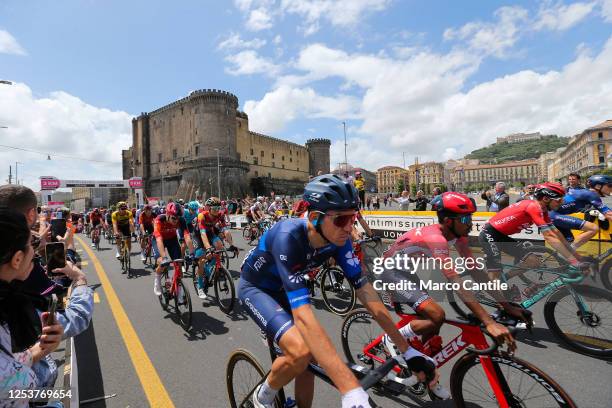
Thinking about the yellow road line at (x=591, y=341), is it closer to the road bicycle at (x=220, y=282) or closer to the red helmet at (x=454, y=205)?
the red helmet at (x=454, y=205)

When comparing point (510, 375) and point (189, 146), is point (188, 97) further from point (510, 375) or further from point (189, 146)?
point (510, 375)

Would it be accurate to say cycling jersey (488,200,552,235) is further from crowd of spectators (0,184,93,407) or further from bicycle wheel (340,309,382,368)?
crowd of spectators (0,184,93,407)

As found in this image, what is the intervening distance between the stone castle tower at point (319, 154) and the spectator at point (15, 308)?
88.9m

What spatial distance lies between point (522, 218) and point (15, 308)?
528cm

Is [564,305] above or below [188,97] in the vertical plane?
below

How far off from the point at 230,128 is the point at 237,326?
61110mm

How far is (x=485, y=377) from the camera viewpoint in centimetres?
220

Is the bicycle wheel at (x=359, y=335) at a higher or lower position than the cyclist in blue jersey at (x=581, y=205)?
lower

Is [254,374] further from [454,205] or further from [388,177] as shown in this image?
[388,177]

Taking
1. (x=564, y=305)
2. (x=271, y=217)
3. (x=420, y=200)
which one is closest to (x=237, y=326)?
(x=564, y=305)

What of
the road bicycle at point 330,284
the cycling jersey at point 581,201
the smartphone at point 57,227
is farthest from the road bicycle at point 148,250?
the cycling jersey at point 581,201

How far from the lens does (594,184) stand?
6.14 m

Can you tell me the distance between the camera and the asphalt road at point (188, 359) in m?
3.08

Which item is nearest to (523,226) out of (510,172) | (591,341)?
(591,341)
